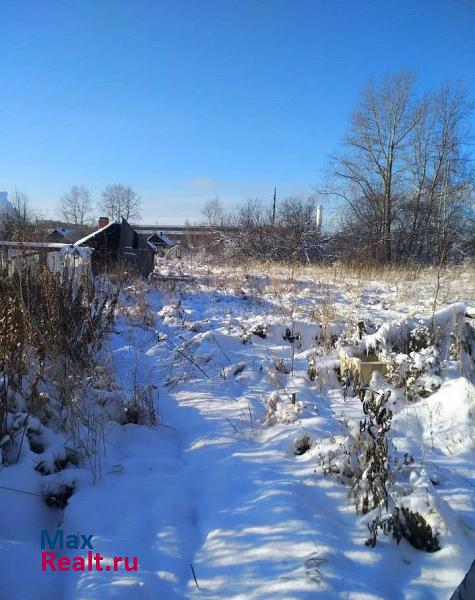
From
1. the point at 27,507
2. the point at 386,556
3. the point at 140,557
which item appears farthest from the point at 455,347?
the point at 27,507

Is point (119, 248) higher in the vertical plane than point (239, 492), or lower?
higher

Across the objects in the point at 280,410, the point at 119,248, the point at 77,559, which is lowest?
the point at 77,559

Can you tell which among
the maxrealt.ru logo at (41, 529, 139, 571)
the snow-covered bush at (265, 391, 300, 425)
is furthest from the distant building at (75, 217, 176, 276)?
the maxrealt.ru logo at (41, 529, 139, 571)

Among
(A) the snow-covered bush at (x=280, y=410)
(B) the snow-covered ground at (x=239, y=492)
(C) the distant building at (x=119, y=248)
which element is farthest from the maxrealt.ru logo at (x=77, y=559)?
(C) the distant building at (x=119, y=248)

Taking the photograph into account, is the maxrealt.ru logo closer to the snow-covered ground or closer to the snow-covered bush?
the snow-covered ground

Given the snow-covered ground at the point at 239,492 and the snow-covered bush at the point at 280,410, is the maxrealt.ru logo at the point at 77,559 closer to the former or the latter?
the snow-covered ground at the point at 239,492

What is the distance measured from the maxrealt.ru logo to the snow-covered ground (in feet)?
0.09

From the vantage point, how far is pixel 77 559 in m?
1.72

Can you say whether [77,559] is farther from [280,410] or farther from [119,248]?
[119,248]

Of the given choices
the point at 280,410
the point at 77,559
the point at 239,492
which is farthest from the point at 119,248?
the point at 77,559

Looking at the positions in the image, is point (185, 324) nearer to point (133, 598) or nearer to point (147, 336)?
point (147, 336)

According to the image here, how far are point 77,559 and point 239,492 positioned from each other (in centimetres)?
89

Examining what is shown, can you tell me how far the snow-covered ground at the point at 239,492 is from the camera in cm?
162

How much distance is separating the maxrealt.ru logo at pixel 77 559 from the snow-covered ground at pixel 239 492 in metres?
0.03
